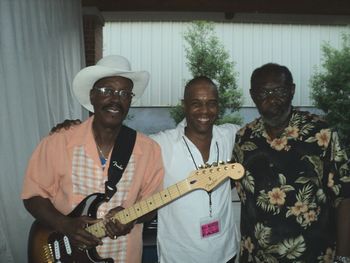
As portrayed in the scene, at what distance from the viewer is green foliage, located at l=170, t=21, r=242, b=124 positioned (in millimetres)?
10492

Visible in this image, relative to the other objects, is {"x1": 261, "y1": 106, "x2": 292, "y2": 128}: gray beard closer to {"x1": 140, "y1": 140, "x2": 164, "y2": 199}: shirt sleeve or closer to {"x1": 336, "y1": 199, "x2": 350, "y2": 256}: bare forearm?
{"x1": 336, "y1": 199, "x2": 350, "y2": 256}: bare forearm

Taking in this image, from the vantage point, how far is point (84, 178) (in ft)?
6.72

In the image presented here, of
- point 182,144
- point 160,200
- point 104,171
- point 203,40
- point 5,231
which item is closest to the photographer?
point 160,200

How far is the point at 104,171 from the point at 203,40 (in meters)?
9.69

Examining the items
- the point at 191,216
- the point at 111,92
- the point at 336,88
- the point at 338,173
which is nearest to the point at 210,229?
the point at 191,216

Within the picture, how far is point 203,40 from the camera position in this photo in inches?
439

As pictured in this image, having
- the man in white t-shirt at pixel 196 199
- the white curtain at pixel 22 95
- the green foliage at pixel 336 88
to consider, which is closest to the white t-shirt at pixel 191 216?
the man in white t-shirt at pixel 196 199

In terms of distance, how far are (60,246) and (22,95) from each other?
1.76 meters

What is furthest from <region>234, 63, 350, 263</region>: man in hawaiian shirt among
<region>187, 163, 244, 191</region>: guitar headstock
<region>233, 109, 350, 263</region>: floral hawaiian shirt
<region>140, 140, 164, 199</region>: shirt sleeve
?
<region>140, 140, 164, 199</region>: shirt sleeve

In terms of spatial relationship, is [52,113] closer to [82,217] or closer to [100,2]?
[82,217]

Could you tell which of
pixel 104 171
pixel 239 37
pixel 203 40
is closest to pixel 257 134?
pixel 104 171

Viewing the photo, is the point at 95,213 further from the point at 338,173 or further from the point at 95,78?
the point at 338,173

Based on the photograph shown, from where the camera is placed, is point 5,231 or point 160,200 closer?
point 160,200

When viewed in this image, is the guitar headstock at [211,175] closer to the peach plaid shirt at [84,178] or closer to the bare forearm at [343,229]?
the peach plaid shirt at [84,178]
